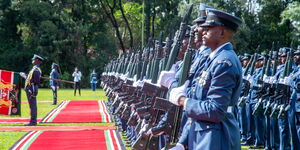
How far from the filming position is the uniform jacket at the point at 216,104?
3.48m

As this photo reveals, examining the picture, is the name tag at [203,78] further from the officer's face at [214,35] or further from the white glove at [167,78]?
the white glove at [167,78]

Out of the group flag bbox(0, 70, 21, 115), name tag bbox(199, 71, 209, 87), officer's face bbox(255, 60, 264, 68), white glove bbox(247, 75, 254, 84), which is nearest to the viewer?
name tag bbox(199, 71, 209, 87)

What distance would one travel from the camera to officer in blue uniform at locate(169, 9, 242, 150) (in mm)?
3486

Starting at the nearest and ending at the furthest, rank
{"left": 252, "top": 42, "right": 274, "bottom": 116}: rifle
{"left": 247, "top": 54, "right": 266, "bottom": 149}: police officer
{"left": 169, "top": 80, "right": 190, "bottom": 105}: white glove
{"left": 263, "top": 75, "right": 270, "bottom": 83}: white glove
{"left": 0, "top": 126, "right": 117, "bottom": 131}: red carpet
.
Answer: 1. {"left": 169, "top": 80, "right": 190, "bottom": 105}: white glove
2. {"left": 252, "top": 42, "right": 274, "bottom": 116}: rifle
3. {"left": 263, "top": 75, "right": 270, "bottom": 83}: white glove
4. {"left": 247, "top": 54, "right": 266, "bottom": 149}: police officer
5. {"left": 0, "top": 126, "right": 117, "bottom": 131}: red carpet

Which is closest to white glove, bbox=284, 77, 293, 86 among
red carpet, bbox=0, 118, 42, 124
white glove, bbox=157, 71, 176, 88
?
white glove, bbox=157, 71, 176, 88

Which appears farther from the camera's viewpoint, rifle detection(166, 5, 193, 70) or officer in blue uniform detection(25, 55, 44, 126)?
officer in blue uniform detection(25, 55, 44, 126)

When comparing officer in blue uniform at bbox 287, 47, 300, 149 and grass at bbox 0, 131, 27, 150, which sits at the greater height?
officer in blue uniform at bbox 287, 47, 300, 149

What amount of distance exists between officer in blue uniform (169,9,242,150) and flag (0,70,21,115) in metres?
11.0

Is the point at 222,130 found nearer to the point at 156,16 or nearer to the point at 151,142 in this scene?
the point at 151,142

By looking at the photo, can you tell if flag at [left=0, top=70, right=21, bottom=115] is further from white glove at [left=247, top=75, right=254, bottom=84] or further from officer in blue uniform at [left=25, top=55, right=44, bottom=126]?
white glove at [left=247, top=75, right=254, bottom=84]

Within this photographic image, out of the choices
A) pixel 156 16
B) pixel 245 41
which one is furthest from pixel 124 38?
pixel 245 41

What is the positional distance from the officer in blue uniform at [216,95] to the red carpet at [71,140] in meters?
5.72

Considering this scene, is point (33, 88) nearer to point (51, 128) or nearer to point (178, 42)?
point (51, 128)

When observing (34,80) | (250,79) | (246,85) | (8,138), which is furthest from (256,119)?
(34,80)
